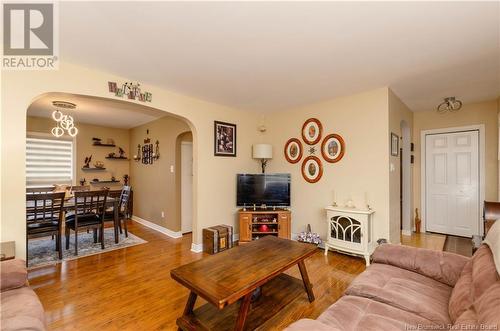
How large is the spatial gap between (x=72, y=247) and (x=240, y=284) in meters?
3.45

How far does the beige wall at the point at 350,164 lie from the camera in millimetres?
3111

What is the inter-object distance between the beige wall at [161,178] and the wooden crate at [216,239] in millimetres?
1142

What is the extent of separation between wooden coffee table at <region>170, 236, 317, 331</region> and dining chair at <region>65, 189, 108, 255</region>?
93.0 inches

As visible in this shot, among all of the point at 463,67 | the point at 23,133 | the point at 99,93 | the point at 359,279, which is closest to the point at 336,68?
the point at 463,67

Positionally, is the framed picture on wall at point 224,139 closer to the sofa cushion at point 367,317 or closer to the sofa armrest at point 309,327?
the sofa cushion at point 367,317

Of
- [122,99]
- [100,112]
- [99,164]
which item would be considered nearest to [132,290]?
[122,99]

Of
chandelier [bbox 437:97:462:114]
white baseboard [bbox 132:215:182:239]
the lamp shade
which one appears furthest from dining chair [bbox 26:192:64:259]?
chandelier [bbox 437:97:462:114]

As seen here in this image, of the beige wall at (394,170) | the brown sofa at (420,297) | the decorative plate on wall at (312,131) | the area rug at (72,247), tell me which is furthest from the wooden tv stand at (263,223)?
the brown sofa at (420,297)

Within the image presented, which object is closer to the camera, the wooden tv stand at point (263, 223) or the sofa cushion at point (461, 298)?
the sofa cushion at point (461, 298)

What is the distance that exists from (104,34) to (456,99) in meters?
4.78

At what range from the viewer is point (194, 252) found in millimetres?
3529

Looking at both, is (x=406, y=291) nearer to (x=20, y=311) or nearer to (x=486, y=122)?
(x=20, y=311)

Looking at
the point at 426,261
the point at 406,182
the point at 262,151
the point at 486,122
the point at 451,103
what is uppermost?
the point at 451,103

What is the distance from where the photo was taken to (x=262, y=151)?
420 centimetres
